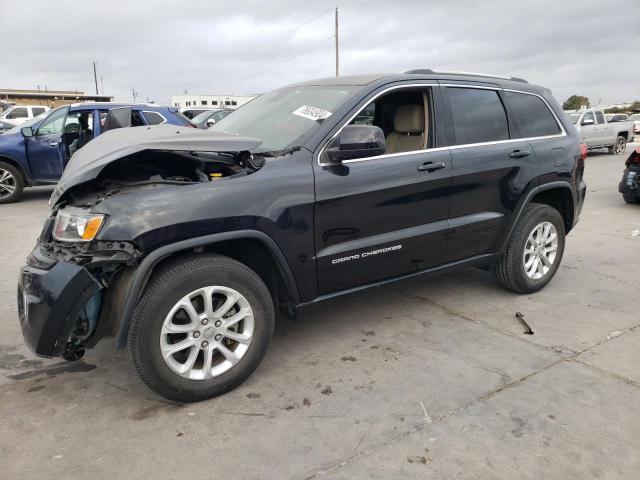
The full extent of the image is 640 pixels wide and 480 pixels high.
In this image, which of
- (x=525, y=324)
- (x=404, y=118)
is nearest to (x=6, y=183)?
(x=404, y=118)

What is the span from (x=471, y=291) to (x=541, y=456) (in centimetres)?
233

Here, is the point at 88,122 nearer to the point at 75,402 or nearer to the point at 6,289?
the point at 6,289

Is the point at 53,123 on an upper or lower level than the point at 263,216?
upper

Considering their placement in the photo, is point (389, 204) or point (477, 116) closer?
point (389, 204)

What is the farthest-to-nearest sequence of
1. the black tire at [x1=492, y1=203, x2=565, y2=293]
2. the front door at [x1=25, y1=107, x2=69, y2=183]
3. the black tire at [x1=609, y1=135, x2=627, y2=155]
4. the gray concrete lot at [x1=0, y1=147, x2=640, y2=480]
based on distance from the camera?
the black tire at [x1=609, y1=135, x2=627, y2=155], the front door at [x1=25, y1=107, x2=69, y2=183], the black tire at [x1=492, y1=203, x2=565, y2=293], the gray concrete lot at [x1=0, y1=147, x2=640, y2=480]

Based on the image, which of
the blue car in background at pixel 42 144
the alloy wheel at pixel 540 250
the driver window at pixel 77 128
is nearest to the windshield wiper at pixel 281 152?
the alloy wheel at pixel 540 250

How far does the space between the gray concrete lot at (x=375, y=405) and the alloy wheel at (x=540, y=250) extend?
33 cm

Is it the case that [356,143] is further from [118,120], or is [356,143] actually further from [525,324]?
[118,120]

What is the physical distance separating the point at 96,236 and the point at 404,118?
97.6 inches

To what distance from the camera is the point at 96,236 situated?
2605mm

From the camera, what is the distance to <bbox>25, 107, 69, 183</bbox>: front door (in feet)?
30.2

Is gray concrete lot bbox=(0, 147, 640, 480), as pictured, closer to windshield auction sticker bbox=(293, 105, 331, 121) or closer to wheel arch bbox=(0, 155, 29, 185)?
windshield auction sticker bbox=(293, 105, 331, 121)

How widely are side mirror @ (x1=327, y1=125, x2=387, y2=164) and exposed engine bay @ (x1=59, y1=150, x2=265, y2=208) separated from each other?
0.47 m

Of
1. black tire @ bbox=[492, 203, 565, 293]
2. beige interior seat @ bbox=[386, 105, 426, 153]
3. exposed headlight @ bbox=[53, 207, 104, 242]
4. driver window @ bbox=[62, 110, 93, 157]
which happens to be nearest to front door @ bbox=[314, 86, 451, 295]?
beige interior seat @ bbox=[386, 105, 426, 153]
